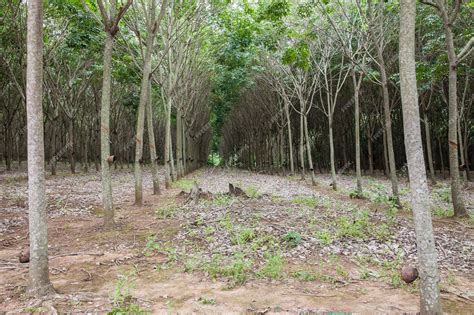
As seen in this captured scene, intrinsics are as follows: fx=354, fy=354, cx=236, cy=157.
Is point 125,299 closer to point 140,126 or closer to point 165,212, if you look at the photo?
point 165,212

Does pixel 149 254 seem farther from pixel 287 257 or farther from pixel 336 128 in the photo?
pixel 336 128

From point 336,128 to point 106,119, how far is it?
27948 mm

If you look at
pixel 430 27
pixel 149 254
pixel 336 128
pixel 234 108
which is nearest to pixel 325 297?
pixel 149 254

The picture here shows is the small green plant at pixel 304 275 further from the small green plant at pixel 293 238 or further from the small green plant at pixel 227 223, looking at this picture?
the small green plant at pixel 227 223

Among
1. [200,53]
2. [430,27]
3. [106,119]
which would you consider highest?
[200,53]

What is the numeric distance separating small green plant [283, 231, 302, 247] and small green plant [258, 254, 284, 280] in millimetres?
1099

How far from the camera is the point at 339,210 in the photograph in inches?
449

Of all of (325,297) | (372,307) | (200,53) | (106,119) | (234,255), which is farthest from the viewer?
(200,53)

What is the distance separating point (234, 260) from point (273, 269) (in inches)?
35.5

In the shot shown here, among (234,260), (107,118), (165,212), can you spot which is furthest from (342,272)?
(107,118)

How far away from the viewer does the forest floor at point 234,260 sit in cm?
494

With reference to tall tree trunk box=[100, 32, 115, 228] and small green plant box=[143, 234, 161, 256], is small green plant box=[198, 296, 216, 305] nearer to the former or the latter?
small green plant box=[143, 234, 161, 256]

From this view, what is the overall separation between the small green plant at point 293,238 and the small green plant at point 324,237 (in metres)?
0.48

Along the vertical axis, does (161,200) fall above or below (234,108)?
below
